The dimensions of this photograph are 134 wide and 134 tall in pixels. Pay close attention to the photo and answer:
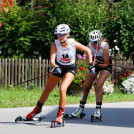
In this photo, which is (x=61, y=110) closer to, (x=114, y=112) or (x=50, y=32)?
(x=114, y=112)

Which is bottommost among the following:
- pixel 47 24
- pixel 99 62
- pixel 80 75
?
pixel 80 75

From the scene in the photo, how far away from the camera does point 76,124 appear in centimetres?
777

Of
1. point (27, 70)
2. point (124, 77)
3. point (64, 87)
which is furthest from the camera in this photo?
point (27, 70)

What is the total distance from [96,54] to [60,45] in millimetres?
1056

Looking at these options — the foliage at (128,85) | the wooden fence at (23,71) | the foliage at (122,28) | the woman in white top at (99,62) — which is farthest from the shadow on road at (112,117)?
the foliage at (122,28)

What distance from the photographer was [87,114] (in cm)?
930

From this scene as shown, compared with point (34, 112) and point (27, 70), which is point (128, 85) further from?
point (34, 112)

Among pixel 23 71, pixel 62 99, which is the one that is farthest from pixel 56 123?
pixel 23 71

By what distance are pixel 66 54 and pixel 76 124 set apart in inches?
52.3

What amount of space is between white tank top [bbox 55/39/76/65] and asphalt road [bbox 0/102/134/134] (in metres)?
1.18

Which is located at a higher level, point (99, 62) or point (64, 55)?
point (64, 55)

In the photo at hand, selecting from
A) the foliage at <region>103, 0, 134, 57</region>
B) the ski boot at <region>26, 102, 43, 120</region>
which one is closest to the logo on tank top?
the ski boot at <region>26, 102, 43, 120</region>

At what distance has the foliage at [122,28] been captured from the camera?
17281mm

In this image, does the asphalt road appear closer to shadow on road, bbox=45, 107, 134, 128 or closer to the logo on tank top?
shadow on road, bbox=45, 107, 134, 128
